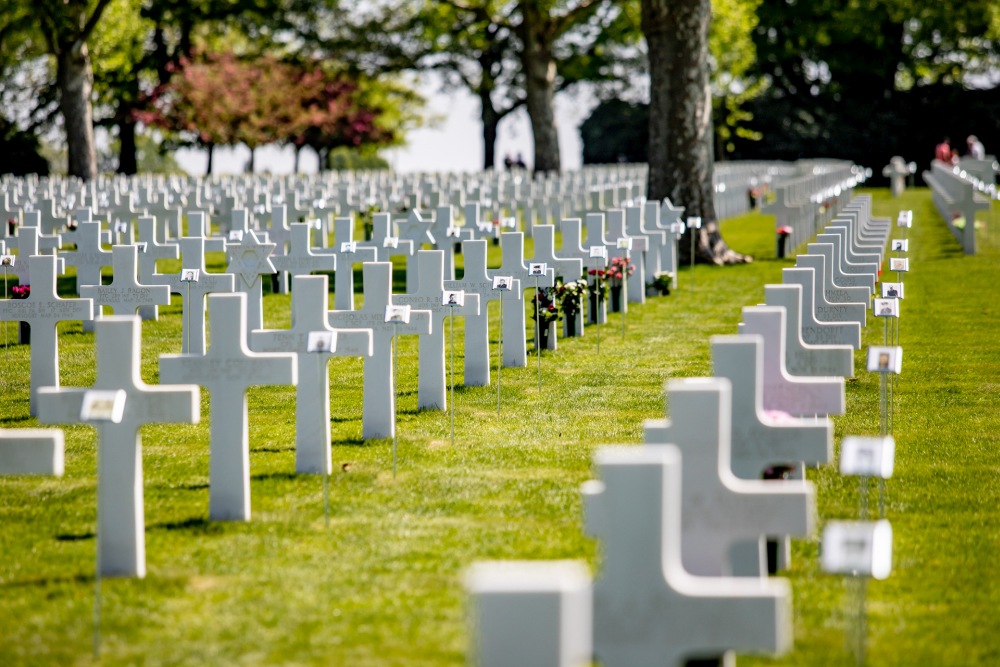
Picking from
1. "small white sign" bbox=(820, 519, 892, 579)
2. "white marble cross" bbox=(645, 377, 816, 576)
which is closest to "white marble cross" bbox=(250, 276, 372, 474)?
"white marble cross" bbox=(645, 377, 816, 576)

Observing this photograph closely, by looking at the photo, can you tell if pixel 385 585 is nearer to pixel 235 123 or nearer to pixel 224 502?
pixel 224 502

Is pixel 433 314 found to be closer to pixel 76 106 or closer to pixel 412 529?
pixel 412 529

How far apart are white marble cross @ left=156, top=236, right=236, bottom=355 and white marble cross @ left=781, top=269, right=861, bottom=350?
4.88 meters

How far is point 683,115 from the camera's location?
2458 cm

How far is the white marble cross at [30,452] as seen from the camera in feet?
20.3

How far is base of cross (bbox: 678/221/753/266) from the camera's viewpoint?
2517 centimetres

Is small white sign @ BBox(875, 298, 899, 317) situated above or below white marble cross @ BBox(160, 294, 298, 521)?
above

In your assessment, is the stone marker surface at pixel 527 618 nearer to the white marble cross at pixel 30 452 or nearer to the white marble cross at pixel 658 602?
the white marble cross at pixel 658 602

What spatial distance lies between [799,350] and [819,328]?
55.3 inches

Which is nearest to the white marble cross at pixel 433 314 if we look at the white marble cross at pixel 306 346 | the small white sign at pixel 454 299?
the small white sign at pixel 454 299

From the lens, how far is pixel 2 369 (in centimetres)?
1416

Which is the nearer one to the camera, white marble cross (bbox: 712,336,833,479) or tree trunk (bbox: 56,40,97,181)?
white marble cross (bbox: 712,336,833,479)

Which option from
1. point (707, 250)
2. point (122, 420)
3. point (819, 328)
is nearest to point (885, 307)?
point (819, 328)

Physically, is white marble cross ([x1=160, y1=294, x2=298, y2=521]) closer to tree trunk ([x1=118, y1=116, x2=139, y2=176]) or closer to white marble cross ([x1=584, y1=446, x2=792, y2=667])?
white marble cross ([x1=584, y1=446, x2=792, y2=667])
